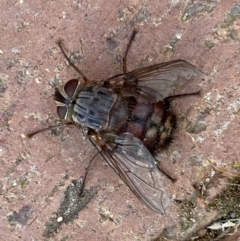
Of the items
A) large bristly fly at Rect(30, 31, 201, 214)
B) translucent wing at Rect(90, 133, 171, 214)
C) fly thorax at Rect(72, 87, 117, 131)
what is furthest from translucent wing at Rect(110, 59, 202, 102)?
translucent wing at Rect(90, 133, 171, 214)

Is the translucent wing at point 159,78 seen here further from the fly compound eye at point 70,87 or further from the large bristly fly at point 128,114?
the fly compound eye at point 70,87

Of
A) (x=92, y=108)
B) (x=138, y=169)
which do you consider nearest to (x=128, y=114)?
(x=92, y=108)

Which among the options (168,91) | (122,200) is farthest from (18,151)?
(168,91)

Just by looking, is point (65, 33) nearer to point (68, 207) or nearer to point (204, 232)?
point (68, 207)

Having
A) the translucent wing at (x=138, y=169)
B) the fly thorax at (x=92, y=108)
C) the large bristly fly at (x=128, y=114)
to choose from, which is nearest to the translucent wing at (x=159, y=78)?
the large bristly fly at (x=128, y=114)

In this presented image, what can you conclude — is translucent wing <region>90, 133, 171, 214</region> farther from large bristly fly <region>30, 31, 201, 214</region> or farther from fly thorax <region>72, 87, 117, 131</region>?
fly thorax <region>72, 87, 117, 131</region>

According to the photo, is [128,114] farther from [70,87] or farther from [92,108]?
[70,87]
